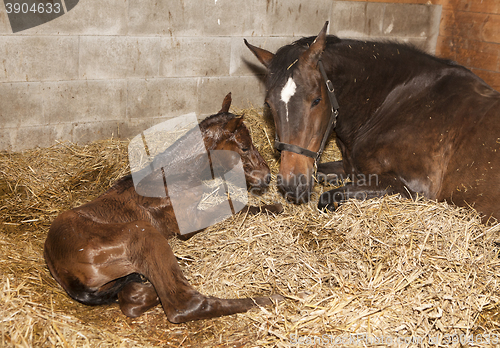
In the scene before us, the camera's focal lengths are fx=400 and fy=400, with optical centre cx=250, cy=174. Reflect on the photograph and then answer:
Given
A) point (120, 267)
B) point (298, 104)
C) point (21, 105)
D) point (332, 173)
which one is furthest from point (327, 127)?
point (21, 105)

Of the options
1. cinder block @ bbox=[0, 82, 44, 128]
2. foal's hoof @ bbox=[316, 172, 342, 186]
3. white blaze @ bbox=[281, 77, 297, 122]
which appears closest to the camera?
white blaze @ bbox=[281, 77, 297, 122]

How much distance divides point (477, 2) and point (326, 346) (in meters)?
5.33

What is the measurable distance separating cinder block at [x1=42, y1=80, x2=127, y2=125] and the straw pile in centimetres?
137

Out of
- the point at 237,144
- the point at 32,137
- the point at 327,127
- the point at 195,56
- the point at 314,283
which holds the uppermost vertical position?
the point at 195,56

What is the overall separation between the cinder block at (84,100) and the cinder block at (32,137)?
13 centimetres

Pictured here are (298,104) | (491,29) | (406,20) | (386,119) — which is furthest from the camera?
(406,20)

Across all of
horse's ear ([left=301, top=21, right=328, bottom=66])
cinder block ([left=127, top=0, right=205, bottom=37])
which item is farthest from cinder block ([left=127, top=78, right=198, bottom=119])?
horse's ear ([left=301, top=21, right=328, bottom=66])

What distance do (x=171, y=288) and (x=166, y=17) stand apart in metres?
3.23

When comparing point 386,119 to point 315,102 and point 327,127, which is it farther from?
point 315,102

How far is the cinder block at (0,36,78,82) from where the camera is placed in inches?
157

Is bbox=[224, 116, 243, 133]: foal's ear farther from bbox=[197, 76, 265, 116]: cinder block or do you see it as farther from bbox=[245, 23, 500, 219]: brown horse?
bbox=[197, 76, 265, 116]: cinder block

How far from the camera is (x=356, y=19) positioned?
17.7ft

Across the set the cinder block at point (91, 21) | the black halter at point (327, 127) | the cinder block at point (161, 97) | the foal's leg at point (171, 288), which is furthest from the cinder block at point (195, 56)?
the foal's leg at point (171, 288)

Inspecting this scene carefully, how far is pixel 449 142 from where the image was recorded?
10.4ft
